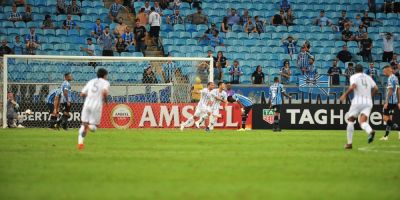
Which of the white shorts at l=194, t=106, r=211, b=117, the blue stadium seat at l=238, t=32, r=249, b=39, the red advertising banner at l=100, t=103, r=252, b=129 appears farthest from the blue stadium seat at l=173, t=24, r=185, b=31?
the white shorts at l=194, t=106, r=211, b=117

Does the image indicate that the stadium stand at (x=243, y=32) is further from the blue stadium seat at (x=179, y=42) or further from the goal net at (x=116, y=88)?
the goal net at (x=116, y=88)

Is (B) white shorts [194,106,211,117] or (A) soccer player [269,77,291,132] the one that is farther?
(A) soccer player [269,77,291,132]

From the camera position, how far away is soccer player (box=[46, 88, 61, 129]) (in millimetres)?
31328

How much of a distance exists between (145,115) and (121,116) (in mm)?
965

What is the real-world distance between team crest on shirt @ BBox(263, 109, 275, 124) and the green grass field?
1211cm

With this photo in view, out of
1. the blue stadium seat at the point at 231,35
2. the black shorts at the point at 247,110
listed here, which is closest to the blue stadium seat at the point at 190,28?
the blue stadium seat at the point at 231,35

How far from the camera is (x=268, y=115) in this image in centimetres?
3431

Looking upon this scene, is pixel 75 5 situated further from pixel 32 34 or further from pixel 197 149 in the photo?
Result: pixel 197 149

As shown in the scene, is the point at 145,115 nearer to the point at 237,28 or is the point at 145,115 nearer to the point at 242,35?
the point at 242,35

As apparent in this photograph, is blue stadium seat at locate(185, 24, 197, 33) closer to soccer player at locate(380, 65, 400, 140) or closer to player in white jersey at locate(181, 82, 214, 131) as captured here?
player in white jersey at locate(181, 82, 214, 131)

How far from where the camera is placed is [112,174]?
13492 millimetres

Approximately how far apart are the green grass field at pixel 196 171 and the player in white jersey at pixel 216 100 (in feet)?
33.4

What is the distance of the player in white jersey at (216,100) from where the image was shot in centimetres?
3197

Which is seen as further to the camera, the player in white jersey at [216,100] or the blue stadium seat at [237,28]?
the blue stadium seat at [237,28]
